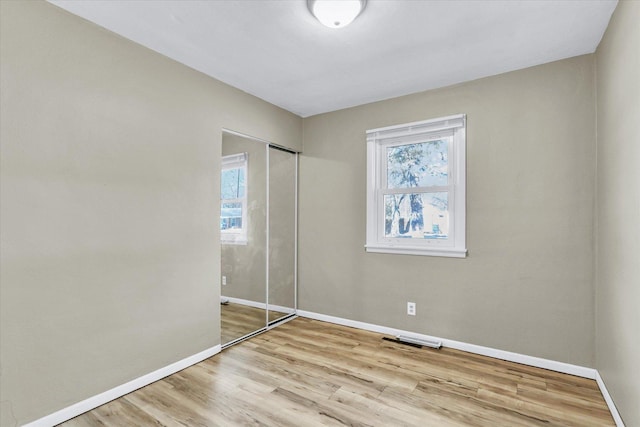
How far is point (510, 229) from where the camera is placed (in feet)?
9.48

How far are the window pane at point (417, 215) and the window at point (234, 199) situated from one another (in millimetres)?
1512

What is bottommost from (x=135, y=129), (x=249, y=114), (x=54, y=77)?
(x=135, y=129)

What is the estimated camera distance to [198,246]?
9.45 feet

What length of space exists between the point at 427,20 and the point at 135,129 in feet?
7.07

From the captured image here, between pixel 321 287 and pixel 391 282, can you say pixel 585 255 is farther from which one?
pixel 321 287

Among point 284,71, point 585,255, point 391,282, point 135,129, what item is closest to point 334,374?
point 391,282

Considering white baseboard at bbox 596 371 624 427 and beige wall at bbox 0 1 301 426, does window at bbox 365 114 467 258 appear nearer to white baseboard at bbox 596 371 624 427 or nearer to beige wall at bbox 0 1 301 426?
white baseboard at bbox 596 371 624 427

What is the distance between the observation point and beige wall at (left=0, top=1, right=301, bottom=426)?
187 centimetres

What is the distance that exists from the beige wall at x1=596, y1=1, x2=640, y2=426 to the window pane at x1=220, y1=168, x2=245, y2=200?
2.87m

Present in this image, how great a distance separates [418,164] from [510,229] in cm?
105

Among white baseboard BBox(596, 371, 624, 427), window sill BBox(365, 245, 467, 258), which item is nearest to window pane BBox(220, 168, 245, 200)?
window sill BBox(365, 245, 467, 258)

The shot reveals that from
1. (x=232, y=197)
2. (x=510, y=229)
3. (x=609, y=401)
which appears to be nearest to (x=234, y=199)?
(x=232, y=197)

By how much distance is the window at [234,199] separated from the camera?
3.12 metres

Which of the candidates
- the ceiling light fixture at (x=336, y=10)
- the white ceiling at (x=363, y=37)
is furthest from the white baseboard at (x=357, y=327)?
the ceiling light fixture at (x=336, y=10)
